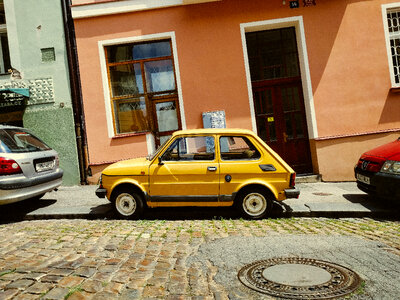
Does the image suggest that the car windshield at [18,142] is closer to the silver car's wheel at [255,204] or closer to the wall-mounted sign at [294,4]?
the silver car's wheel at [255,204]

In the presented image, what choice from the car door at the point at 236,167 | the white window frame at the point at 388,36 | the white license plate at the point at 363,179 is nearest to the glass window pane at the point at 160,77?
the car door at the point at 236,167

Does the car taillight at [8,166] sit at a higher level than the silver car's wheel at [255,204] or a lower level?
higher

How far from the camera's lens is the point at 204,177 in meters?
5.68

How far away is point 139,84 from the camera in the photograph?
10.1 metres

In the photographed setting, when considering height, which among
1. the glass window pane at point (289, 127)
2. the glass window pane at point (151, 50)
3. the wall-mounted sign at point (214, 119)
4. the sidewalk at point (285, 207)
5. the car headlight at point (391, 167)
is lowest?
the sidewalk at point (285, 207)

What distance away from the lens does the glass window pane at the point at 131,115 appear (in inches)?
390

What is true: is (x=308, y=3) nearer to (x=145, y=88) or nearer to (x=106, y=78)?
(x=145, y=88)

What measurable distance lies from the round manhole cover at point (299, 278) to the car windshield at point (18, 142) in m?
4.90

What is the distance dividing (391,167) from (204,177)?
345cm

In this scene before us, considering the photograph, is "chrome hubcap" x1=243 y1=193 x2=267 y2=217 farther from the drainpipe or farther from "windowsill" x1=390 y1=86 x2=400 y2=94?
"windowsill" x1=390 y1=86 x2=400 y2=94

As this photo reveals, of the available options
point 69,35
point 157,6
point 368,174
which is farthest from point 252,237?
point 69,35

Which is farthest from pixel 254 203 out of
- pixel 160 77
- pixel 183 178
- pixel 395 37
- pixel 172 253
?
pixel 395 37

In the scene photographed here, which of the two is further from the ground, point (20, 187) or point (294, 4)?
point (294, 4)

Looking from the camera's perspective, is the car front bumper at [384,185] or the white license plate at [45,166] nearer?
the car front bumper at [384,185]
